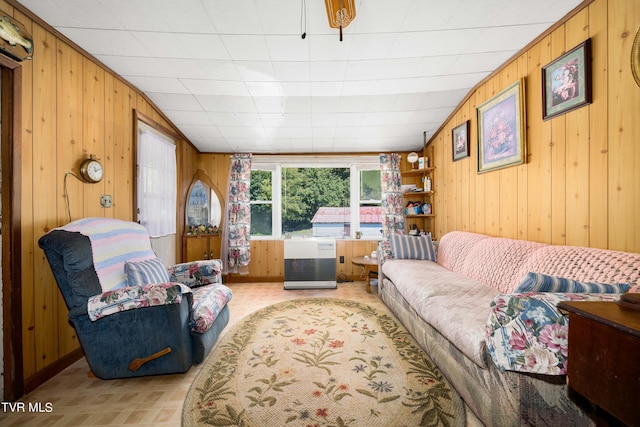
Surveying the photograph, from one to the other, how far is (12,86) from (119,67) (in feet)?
3.23

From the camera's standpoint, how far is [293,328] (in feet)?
8.49

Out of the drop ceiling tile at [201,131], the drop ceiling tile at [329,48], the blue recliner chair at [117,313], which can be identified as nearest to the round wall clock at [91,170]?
the blue recliner chair at [117,313]

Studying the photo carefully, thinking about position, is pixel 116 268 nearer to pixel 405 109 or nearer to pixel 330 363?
pixel 330 363

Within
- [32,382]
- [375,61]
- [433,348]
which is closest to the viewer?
[32,382]

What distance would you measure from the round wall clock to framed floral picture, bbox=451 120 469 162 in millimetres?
3598

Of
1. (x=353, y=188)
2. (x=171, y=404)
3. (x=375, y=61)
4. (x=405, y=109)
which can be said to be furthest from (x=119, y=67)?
(x=353, y=188)

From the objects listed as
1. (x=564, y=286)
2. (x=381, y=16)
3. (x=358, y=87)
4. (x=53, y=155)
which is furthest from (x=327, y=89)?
(x=564, y=286)

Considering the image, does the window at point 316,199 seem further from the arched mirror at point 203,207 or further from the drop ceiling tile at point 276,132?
the arched mirror at point 203,207

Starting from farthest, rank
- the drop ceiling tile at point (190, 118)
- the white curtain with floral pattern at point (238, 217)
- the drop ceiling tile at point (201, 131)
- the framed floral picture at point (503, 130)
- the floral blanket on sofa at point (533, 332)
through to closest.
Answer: the white curtain with floral pattern at point (238, 217), the drop ceiling tile at point (201, 131), the drop ceiling tile at point (190, 118), the framed floral picture at point (503, 130), the floral blanket on sofa at point (533, 332)

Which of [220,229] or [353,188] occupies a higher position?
[353,188]

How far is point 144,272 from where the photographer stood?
1997 millimetres

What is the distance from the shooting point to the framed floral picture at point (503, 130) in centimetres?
224

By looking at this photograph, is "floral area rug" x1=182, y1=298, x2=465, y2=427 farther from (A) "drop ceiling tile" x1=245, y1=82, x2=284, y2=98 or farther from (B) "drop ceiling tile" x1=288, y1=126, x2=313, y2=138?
(B) "drop ceiling tile" x1=288, y1=126, x2=313, y2=138

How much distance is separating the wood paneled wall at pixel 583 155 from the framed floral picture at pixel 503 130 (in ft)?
0.20
